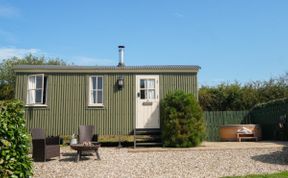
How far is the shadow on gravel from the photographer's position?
31.3ft

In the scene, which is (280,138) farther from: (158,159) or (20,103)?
(20,103)

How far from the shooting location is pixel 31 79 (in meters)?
15.3

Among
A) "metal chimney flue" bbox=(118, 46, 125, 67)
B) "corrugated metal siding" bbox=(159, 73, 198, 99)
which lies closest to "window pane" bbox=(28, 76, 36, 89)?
"metal chimney flue" bbox=(118, 46, 125, 67)

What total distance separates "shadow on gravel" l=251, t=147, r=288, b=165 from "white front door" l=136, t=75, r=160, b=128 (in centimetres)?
543

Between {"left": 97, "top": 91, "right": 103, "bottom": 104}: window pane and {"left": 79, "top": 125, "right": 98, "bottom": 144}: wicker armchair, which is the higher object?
{"left": 97, "top": 91, "right": 103, "bottom": 104}: window pane

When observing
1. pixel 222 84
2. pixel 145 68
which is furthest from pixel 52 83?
pixel 222 84

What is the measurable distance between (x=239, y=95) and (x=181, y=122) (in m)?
10.4

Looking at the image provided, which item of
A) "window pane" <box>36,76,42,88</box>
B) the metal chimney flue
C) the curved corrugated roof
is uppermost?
the metal chimney flue

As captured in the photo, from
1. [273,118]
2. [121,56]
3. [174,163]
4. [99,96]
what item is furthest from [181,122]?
[273,118]

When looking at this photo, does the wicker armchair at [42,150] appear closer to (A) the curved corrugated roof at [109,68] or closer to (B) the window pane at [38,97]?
(B) the window pane at [38,97]

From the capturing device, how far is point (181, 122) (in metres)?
13.4

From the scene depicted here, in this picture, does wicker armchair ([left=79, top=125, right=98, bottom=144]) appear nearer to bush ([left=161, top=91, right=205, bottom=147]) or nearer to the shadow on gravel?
bush ([left=161, top=91, right=205, bottom=147])

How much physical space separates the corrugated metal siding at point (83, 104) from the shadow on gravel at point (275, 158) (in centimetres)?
532

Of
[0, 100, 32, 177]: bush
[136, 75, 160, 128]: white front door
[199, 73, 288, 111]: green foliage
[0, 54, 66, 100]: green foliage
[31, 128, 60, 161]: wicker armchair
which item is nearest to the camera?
[0, 100, 32, 177]: bush
